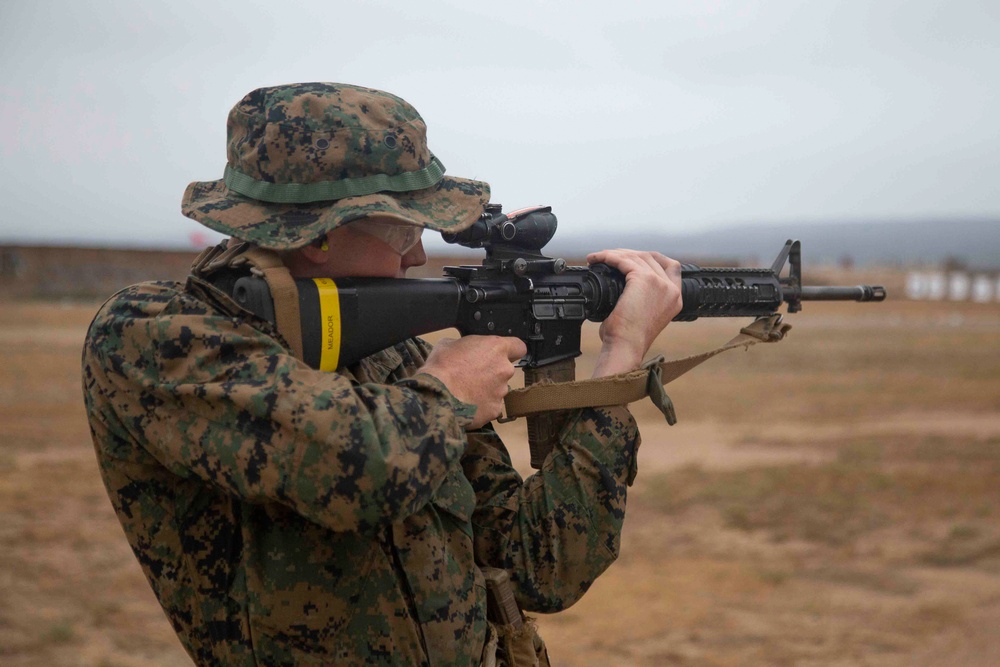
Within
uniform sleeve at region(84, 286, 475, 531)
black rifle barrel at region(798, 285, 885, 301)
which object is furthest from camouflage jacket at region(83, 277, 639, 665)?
black rifle barrel at region(798, 285, 885, 301)

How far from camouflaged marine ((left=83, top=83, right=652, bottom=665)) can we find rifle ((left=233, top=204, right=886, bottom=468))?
113 mm

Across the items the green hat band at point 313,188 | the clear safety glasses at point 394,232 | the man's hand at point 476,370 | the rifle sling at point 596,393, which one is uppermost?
the green hat band at point 313,188

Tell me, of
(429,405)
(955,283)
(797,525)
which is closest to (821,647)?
(797,525)

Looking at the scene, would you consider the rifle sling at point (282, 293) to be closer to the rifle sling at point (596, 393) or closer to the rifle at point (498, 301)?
the rifle at point (498, 301)

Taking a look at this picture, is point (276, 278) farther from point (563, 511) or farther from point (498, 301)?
point (563, 511)

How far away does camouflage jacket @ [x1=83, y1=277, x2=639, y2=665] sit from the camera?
1.73m

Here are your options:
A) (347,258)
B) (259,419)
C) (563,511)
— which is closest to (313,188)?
(347,258)

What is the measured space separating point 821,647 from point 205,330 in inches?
220

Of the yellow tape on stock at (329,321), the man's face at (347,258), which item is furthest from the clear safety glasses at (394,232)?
the yellow tape on stock at (329,321)

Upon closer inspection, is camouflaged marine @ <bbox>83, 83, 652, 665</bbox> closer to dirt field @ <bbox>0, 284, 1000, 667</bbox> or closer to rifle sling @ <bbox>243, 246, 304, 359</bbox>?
rifle sling @ <bbox>243, 246, 304, 359</bbox>

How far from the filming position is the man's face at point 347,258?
2109 mm

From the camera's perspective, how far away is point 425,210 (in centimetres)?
208

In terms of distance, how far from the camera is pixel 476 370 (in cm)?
217

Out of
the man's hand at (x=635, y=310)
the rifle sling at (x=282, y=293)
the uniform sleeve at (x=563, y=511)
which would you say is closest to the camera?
the rifle sling at (x=282, y=293)
